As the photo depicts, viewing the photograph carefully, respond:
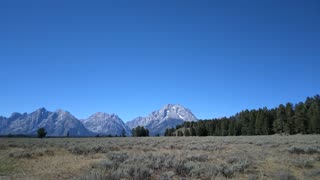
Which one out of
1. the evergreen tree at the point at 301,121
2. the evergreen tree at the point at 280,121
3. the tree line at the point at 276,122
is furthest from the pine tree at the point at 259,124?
the evergreen tree at the point at 301,121

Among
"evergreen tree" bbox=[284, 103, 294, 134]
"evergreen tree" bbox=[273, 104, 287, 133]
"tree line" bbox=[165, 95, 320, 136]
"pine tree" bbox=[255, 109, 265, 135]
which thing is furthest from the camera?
"pine tree" bbox=[255, 109, 265, 135]

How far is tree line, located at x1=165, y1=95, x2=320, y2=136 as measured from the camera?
2751 inches

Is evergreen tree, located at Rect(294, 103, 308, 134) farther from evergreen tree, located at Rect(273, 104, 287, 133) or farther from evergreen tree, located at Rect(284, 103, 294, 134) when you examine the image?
evergreen tree, located at Rect(273, 104, 287, 133)

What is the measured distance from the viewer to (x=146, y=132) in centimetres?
14450

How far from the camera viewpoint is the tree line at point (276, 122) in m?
69.9

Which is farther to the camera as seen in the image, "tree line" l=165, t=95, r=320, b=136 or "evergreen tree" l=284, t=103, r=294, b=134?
"evergreen tree" l=284, t=103, r=294, b=134

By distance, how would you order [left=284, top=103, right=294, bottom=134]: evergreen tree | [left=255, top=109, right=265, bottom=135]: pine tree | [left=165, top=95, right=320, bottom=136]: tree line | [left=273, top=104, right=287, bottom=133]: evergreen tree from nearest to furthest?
[left=165, top=95, right=320, bottom=136]: tree line < [left=284, top=103, right=294, bottom=134]: evergreen tree < [left=273, top=104, right=287, bottom=133]: evergreen tree < [left=255, top=109, right=265, bottom=135]: pine tree

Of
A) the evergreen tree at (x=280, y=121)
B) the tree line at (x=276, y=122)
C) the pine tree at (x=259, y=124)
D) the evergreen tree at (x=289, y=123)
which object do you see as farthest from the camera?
the pine tree at (x=259, y=124)

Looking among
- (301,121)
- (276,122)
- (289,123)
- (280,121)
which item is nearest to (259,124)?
(276,122)

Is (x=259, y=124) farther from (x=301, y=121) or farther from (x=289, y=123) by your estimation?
(x=301, y=121)

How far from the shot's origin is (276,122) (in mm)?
80000

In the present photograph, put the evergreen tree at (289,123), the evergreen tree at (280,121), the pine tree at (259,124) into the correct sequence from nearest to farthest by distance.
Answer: the evergreen tree at (289,123), the evergreen tree at (280,121), the pine tree at (259,124)

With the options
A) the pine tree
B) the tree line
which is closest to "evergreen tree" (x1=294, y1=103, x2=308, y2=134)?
the tree line

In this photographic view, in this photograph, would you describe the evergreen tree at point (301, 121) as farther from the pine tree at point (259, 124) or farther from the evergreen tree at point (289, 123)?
the pine tree at point (259, 124)
